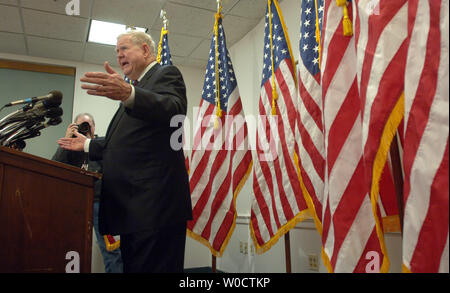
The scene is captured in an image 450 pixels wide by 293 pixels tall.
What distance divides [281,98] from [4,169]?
63.7 inches

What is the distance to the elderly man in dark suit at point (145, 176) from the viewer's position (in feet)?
3.93

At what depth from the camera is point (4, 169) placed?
1.14 meters

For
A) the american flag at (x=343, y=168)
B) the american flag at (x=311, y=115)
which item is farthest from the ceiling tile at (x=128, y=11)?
the american flag at (x=343, y=168)

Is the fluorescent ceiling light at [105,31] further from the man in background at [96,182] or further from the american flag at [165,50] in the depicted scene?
the man in background at [96,182]

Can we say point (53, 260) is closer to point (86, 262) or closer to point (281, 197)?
point (86, 262)

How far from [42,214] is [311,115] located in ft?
4.53

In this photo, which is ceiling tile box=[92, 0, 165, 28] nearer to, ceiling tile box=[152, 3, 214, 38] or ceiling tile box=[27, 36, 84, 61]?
ceiling tile box=[152, 3, 214, 38]

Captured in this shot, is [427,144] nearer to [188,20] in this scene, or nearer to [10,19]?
[188,20]

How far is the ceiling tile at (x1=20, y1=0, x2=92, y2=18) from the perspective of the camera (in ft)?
9.89

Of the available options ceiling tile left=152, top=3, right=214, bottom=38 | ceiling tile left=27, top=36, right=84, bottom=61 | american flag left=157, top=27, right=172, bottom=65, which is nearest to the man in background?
american flag left=157, top=27, right=172, bottom=65

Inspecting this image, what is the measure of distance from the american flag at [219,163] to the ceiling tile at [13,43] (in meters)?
2.42

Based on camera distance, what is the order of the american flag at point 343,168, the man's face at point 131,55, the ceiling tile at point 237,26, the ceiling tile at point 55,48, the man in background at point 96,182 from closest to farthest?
1. the american flag at point 343,168
2. the man's face at point 131,55
3. the man in background at point 96,182
4. the ceiling tile at point 237,26
5. the ceiling tile at point 55,48

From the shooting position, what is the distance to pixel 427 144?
0.96 m

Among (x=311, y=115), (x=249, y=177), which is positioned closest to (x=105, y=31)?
→ (x=249, y=177)
